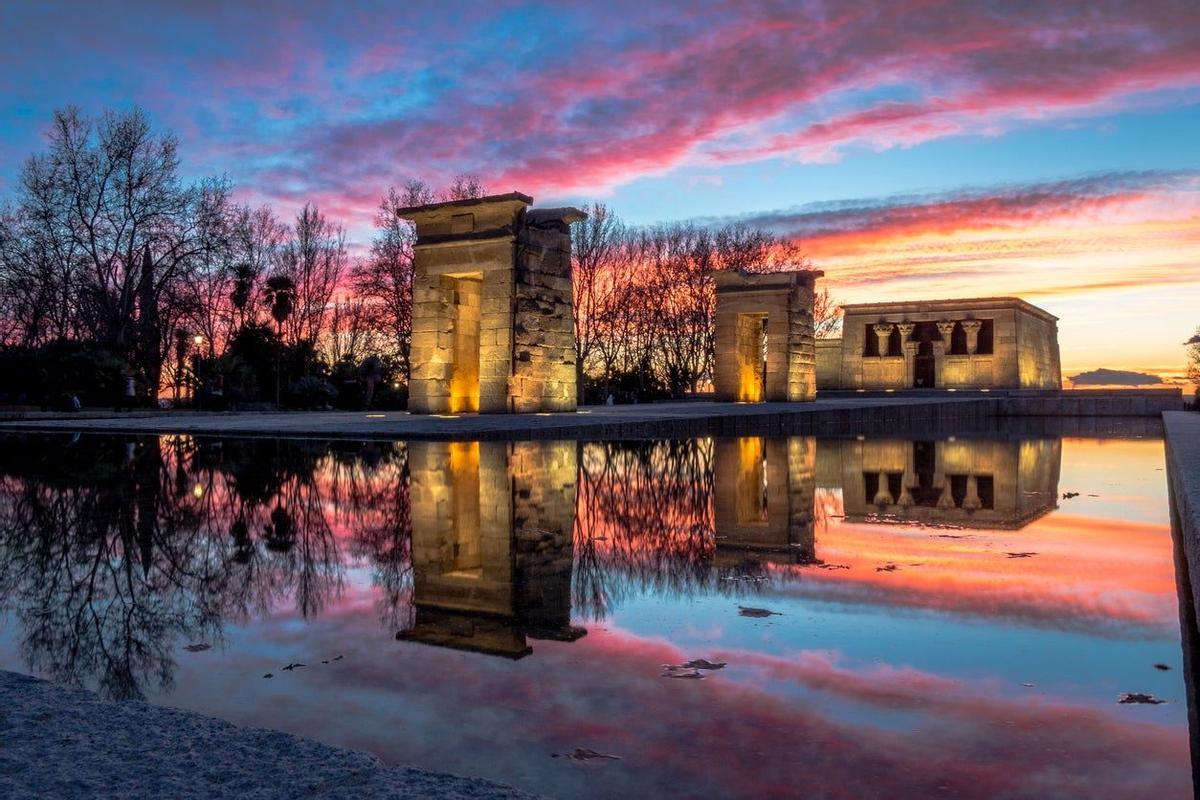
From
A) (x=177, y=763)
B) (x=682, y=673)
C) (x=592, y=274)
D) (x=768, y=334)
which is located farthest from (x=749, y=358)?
(x=177, y=763)

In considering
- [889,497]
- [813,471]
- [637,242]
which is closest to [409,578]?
[889,497]

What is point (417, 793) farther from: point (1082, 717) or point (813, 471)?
point (813, 471)

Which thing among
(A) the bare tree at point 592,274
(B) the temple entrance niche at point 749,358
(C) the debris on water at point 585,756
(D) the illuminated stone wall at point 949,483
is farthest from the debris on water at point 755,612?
(A) the bare tree at point 592,274

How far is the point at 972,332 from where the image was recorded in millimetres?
48250

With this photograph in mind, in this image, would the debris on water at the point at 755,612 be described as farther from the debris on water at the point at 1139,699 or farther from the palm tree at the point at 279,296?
the palm tree at the point at 279,296

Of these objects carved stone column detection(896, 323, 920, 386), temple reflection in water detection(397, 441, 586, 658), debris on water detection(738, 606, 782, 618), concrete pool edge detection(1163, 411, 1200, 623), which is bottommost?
debris on water detection(738, 606, 782, 618)

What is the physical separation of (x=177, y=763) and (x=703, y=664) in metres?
1.61

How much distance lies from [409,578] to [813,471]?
689 centimetres

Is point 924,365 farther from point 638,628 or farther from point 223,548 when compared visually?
point 638,628

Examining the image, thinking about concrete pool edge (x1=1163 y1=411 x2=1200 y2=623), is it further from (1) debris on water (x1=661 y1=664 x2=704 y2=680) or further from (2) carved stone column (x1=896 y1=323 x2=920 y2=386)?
(2) carved stone column (x1=896 y1=323 x2=920 y2=386)

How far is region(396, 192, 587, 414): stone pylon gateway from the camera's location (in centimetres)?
1958

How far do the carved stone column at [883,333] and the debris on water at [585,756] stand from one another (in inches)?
1986

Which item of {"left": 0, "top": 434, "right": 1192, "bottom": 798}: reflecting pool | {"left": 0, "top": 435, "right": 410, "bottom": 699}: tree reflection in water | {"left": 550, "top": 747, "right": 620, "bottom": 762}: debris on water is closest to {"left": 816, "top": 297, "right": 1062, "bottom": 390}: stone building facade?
{"left": 0, "top": 434, "right": 1192, "bottom": 798}: reflecting pool

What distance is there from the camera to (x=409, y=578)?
4.62 m
